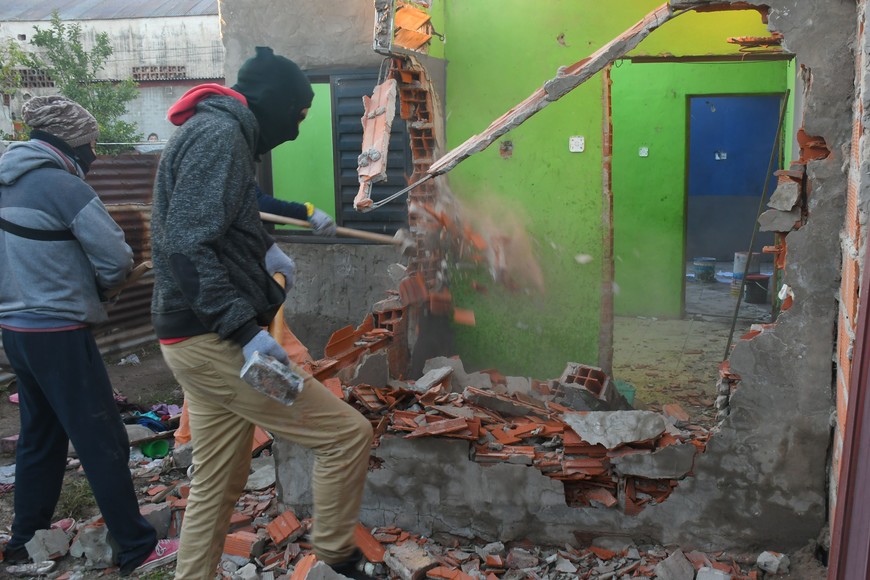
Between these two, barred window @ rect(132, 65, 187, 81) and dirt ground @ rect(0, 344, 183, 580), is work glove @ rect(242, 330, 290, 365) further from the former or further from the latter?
barred window @ rect(132, 65, 187, 81)

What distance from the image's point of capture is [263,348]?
287 cm

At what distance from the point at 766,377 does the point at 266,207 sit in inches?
104

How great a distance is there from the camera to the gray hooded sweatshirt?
391 centimetres

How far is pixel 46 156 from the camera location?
3971mm

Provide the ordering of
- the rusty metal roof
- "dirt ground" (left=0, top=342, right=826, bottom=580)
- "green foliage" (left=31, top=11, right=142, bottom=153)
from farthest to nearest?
the rusty metal roof → "green foliage" (left=31, top=11, right=142, bottom=153) → "dirt ground" (left=0, top=342, right=826, bottom=580)

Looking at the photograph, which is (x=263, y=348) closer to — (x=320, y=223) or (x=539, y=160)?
(x=320, y=223)

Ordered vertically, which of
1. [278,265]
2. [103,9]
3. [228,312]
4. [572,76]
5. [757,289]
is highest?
[103,9]

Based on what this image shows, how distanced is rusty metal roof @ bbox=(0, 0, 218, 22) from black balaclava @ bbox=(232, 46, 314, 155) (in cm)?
2059

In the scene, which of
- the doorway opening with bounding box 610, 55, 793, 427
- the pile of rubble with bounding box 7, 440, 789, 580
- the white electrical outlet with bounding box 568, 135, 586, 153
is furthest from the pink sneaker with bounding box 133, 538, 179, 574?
the doorway opening with bounding box 610, 55, 793, 427

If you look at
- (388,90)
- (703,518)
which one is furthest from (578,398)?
(388,90)

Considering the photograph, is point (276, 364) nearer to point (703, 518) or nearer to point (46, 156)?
point (46, 156)

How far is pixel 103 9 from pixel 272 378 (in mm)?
24311

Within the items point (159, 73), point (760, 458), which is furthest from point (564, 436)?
point (159, 73)

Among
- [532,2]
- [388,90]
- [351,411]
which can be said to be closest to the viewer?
[351,411]
